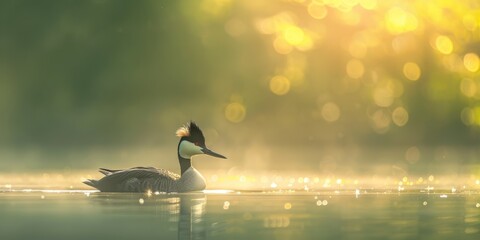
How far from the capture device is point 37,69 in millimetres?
89500

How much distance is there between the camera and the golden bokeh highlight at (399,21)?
7218 cm

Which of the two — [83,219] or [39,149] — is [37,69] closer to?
[39,149]

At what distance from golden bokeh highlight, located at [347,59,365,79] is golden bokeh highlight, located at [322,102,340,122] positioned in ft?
11.9

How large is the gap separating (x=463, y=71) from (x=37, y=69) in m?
31.3

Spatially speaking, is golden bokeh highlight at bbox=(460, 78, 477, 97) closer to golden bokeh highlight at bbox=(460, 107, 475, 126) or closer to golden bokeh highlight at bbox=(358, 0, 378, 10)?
golden bokeh highlight at bbox=(460, 107, 475, 126)

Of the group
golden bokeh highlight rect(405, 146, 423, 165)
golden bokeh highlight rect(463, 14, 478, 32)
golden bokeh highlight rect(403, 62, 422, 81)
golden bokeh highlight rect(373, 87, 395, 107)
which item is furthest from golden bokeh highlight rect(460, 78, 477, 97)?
golden bokeh highlight rect(403, 62, 422, 81)

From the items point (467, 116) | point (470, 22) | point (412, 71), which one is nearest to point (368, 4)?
point (412, 71)

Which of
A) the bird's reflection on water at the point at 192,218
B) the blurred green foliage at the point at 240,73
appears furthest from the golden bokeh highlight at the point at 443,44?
the bird's reflection on water at the point at 192,218

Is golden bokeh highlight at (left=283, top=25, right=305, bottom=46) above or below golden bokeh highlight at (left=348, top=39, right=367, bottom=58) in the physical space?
above

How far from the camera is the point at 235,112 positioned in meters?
81.8

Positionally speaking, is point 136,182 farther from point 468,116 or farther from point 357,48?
point 357,48

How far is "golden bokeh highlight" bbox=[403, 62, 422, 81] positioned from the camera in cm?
8047

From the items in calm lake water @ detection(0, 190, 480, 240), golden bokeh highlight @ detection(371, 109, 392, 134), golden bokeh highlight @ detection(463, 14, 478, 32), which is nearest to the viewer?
calm lake water @ detection(0, 190, 480, 240)

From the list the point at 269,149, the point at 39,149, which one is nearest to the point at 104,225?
the point at 39,149
